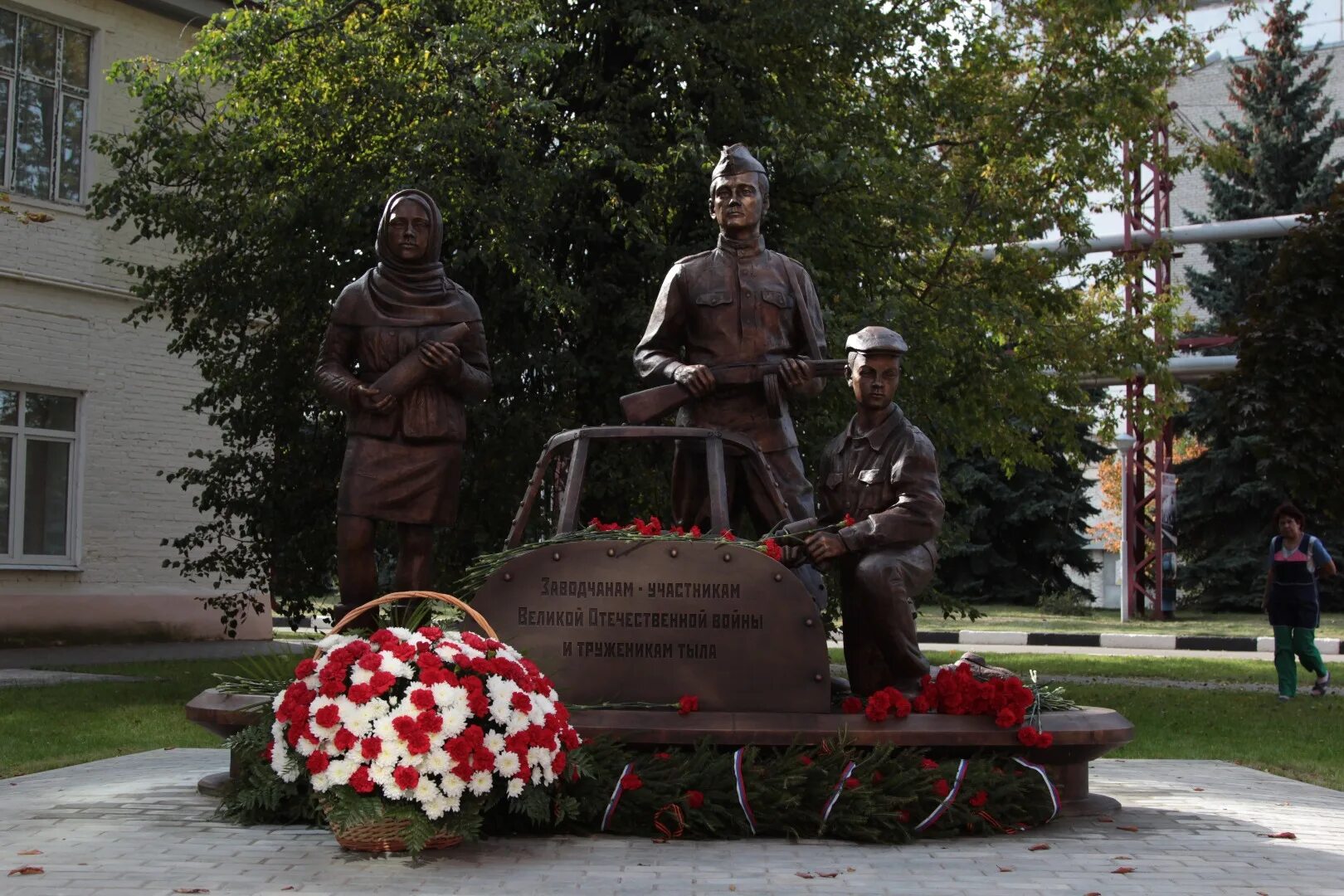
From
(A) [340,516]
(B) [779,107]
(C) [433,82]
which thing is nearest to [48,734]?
(A) [340,516]

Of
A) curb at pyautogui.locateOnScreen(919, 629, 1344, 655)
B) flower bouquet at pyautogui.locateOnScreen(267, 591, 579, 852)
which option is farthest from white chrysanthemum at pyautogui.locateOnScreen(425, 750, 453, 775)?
curb at pyautogui.locateOnScreen(919, 629, 1344, 655)

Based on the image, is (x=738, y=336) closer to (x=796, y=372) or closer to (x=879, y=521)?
(x=796, y=372)

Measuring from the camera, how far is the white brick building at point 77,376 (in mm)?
19078

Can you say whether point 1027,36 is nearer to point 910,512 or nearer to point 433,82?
→ point 433,82

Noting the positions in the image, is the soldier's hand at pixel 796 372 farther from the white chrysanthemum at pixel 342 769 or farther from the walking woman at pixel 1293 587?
the walking woman at pixel 1293 587

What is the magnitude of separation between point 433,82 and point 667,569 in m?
7.89

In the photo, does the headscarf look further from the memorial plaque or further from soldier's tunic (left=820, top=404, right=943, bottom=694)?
soldier's tunic (left=820, top=404, right=943, bottom=694)

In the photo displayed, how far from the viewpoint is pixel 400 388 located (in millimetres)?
7793

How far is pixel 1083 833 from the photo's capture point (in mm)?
6570

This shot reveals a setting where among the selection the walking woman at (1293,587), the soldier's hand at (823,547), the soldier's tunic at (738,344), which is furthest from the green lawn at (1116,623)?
the soldier's hand at (823,547)

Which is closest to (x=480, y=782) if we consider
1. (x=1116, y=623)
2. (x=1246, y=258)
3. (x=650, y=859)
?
(x=650, y=859)

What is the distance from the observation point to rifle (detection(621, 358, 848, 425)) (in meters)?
7.36

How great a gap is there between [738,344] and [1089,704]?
25.1ft

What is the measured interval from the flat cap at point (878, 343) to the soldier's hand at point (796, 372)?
1.01ft
